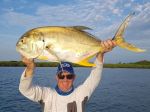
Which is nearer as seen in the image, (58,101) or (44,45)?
(44,45)

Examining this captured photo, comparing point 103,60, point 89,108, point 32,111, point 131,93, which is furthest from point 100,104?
point 103,60

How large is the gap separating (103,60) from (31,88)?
4.54 ft

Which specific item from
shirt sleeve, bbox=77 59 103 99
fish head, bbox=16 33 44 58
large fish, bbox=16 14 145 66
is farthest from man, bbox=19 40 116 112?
fish head, bbox=16 33 44 58

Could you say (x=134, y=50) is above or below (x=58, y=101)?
above

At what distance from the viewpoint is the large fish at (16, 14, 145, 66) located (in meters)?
3.43

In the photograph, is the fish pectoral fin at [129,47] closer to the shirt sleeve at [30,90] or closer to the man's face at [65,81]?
the man's face at [65,81]

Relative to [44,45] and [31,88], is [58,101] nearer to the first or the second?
[31,88]

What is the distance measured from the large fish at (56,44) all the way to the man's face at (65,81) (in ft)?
3.71

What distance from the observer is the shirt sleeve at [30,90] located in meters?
4.39

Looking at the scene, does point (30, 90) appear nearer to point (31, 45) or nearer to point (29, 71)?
point (29, 71)

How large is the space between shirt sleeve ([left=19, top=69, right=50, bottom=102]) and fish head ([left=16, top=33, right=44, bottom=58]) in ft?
3.27

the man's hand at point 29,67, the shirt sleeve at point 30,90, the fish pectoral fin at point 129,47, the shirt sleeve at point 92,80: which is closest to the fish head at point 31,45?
the man's hand at point 29,67

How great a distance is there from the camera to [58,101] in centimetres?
472

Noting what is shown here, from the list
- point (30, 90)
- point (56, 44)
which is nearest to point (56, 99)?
point (30, 90)
